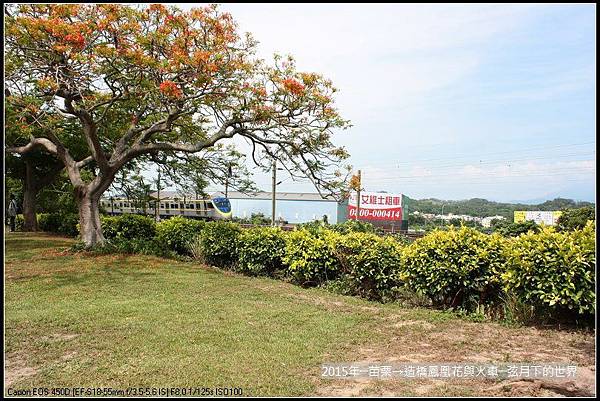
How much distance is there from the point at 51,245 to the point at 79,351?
37.0 feet

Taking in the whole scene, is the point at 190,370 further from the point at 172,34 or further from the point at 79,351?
the point at 172,34

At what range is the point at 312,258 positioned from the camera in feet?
26.9

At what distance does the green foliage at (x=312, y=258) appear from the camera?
8.05 metres

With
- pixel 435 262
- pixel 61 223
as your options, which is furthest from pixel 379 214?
pixel 435 262

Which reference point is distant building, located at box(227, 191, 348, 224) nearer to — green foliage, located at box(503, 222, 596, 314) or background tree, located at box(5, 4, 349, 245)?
background tree, located at box(5, 4, 349, 245)

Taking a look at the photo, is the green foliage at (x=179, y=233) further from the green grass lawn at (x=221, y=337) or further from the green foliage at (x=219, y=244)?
the green grass lawn at (x=221, y=337)

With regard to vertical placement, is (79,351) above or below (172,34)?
below

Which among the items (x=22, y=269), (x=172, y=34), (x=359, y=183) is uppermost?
(x=172, y=34)

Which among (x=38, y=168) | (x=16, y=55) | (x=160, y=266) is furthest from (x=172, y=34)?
(x=38, y=168)

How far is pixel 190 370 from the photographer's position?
12.5 feet

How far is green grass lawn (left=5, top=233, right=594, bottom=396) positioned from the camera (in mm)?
3709

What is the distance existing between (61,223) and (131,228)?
285 inches

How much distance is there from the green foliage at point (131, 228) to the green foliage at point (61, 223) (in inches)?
175

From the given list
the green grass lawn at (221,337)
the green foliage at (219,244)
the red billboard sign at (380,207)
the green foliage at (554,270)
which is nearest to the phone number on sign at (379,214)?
the red billboard sign at (380,207)
